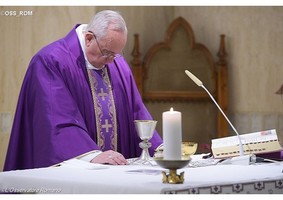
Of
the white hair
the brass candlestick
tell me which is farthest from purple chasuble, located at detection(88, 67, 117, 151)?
the brass candlestick

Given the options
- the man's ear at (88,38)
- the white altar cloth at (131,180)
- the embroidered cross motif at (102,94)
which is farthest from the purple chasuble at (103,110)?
the white altar cloth at (131,180)

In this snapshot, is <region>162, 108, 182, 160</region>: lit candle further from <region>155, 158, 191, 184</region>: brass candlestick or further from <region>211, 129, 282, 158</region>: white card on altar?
<region>211, 129, 282, 158</region>: white card on altar

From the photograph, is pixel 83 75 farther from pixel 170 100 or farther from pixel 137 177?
pixel 170 100

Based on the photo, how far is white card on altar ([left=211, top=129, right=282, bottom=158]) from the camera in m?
3.43

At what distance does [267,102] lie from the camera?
6762 mm

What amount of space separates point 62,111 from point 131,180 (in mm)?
1224

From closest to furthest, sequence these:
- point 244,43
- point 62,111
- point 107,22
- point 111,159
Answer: point 111,159 < point 62,111 < point 107,22 < point 244,43

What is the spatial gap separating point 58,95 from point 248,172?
132 centimetres

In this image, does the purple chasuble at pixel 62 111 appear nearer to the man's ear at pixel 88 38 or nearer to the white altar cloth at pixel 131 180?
the man's ear at pixel 88 38

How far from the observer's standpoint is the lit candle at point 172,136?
248cm

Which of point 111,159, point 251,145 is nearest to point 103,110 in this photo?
point 111,159

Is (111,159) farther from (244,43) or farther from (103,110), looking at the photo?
(244,43)

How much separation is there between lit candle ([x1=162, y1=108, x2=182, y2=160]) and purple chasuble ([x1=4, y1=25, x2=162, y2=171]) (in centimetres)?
110

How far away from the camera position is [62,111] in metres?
3.77
